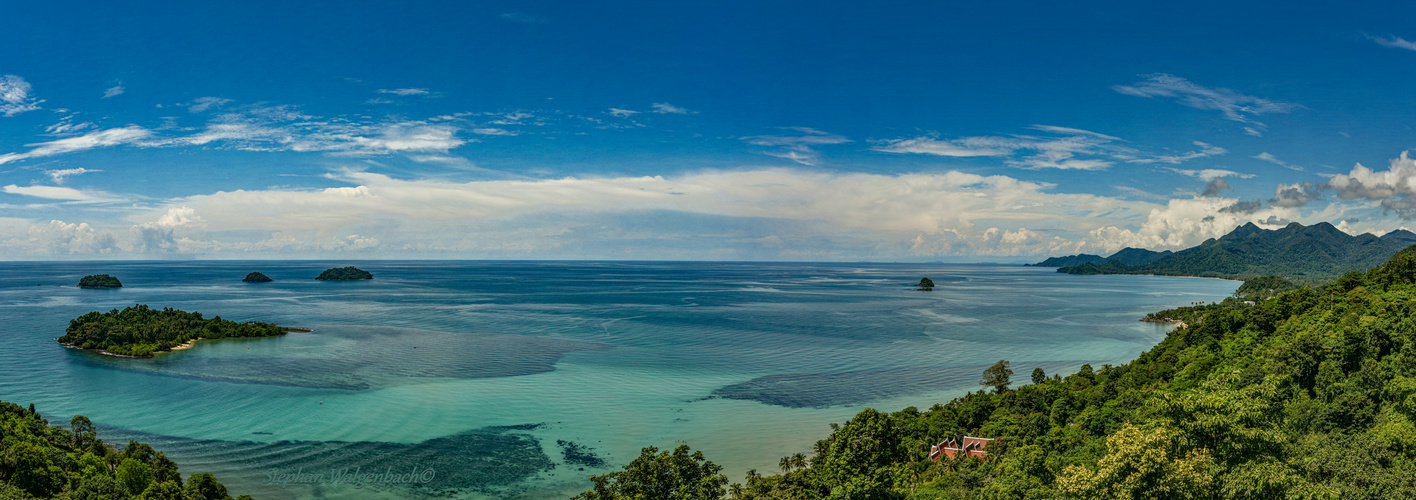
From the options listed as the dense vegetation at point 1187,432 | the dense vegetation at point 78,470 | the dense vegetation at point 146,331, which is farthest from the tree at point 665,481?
the dense vegetation at point 146,331

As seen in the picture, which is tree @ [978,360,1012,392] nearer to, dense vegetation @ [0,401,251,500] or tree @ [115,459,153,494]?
dense vegetation @ [0,401,251,500]

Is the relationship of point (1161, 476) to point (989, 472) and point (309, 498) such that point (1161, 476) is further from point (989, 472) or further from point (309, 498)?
point (309, 498)

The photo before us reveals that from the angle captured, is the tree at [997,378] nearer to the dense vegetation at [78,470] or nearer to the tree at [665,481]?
the tree at [665,481]

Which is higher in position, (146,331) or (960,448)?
(146,331)

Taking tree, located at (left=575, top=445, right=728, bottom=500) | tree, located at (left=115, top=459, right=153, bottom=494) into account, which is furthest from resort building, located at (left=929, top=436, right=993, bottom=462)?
tree, located at (left=115, top=459, right=153, bottom=494)

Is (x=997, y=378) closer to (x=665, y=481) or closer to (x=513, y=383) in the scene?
(x=665, y=481)

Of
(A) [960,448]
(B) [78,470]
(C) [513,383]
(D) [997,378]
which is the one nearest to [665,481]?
(A) [960,448]
